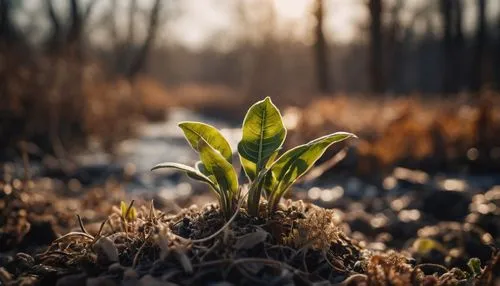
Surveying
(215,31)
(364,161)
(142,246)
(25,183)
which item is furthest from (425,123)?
(215,31)

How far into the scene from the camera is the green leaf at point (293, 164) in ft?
5.39

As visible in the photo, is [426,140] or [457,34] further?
[457,34]

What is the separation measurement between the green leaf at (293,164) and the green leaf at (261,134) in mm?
47

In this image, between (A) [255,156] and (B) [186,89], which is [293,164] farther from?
(B) [186,89]

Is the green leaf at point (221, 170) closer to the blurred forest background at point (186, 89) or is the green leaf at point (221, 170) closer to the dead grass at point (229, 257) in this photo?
the dead grass at point (229, 257)

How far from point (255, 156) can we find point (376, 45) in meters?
16.9

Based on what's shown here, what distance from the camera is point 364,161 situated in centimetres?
588

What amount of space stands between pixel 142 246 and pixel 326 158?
476 cm

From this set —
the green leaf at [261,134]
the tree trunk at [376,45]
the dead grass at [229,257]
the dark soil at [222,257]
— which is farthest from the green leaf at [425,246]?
the tree trunk at [376,45]

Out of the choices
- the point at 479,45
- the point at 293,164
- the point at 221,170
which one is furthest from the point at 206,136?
the point at 479,45

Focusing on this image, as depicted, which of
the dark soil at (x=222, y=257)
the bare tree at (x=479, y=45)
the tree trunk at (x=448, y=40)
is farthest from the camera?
the tree trunk at (x=448, y=40)

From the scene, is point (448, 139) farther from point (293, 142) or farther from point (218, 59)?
point (218, 59)

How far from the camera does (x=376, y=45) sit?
58.0 feet

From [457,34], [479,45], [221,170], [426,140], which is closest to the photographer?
[221,170]
